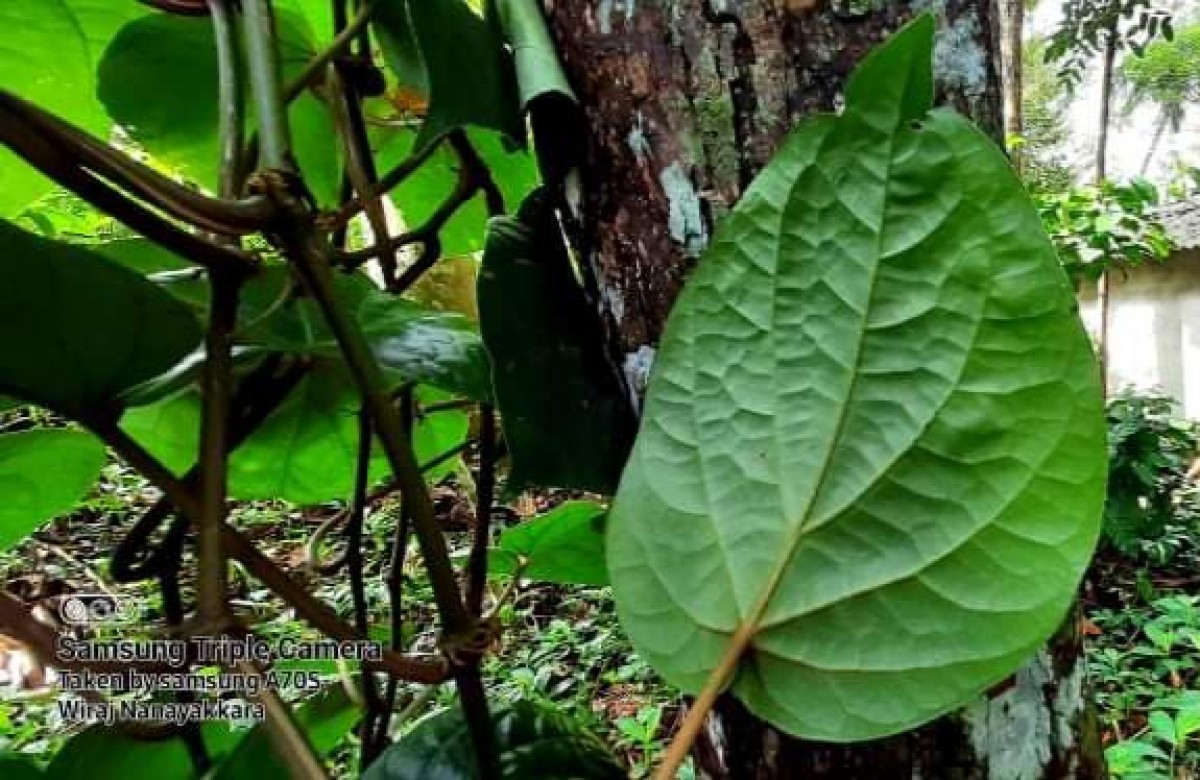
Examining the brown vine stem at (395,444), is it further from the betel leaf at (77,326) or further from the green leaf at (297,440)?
the green leaf at (297,440)

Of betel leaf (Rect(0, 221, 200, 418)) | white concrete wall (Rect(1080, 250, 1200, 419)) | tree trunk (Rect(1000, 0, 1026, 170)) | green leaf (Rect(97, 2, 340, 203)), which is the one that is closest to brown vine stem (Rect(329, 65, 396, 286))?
green leaf (Rect(97, 2, 340, 203))

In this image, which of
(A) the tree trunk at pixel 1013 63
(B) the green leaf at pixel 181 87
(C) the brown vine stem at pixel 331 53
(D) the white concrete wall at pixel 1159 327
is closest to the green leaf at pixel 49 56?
(B) the green leaf at pixel 181 87

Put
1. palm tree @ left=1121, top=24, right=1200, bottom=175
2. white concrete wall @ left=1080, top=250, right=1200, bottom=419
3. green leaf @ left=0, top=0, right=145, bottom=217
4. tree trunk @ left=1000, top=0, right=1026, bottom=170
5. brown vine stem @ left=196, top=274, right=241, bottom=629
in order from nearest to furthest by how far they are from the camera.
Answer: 1. brown vine stem @ left=196, top=274, right=241, bottom=629
2. green leaf @ left=0, top=0, right=145, bottom=217
3. tree trunk @ left=1000, top=0, right=1026, bottom=170
4. white concrete wall @ left=1080, top=250, right=1200, bottom=419
5. palm tree @ left=1121, top=24, right=1200, bottom=175

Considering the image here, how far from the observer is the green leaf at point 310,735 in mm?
312

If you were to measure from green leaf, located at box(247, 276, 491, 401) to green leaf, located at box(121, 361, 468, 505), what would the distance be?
71 mm

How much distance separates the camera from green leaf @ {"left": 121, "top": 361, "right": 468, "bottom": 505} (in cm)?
46

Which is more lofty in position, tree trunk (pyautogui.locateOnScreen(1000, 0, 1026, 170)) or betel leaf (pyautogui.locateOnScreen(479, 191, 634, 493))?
tree trunk (pyautogui.locateOnScreen(1000, 0, 1026, 170))

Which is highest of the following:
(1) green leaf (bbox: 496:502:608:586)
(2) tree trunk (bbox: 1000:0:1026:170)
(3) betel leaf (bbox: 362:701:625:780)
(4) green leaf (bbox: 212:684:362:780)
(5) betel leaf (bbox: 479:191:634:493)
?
(2) tree trunk (bbox: 1000:0:1026:170)

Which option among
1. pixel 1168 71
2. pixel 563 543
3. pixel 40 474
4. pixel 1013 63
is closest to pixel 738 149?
pixel 563 543

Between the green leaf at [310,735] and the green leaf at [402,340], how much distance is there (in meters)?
0.12

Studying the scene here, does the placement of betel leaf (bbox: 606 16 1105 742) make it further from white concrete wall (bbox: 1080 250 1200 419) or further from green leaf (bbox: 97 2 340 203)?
white concrete wall (bbox: 1080 250 1200 419)

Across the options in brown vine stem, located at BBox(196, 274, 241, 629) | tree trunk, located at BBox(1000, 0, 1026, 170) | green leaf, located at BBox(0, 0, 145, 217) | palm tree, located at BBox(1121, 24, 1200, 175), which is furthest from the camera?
palm tree, located at BBox(1121, 24, 1200, 175)

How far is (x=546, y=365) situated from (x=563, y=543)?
0.38 feet

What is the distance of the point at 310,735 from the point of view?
375 mm
